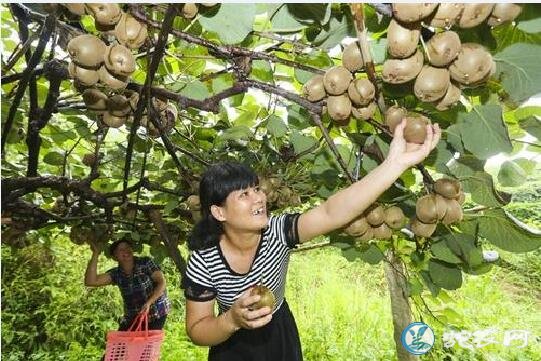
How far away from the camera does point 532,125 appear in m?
1.04

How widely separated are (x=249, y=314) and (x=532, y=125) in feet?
2.50

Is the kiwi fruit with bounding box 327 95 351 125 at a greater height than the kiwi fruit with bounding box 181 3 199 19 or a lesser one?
lesser

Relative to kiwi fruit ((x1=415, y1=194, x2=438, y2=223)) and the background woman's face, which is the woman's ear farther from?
kiwi fruit ((x1=415, y1=194, x2=438, y2=223))

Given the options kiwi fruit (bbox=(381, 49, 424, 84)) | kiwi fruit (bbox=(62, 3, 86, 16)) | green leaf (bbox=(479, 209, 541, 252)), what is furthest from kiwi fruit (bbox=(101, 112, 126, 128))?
green leaf (bbox=(479, 209, 541, 252))

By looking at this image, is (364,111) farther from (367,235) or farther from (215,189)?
(215,189)

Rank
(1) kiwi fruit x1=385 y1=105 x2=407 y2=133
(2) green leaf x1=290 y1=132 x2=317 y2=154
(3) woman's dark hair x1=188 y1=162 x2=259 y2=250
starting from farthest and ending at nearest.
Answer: (2) green leaf x1=290 y1=132 x2=317 y2=154
(3) woman's dark hair x1=188 y1=162 x2=259 y2=250
(1) kiwi fruit x1=385 y1=105 x2=407 y2=133

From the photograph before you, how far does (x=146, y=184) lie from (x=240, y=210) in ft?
2.74

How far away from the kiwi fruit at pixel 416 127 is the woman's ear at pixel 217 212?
0.78 m

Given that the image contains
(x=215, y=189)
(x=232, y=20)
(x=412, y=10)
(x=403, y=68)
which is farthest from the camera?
(x=215, y=189)

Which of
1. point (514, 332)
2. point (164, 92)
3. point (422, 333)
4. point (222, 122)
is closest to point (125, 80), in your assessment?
point (164, 92)

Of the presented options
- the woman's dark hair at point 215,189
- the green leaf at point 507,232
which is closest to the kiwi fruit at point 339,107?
the green leaf at point 507,232

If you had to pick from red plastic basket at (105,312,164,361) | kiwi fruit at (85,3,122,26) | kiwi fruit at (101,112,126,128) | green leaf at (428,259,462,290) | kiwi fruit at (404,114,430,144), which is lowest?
red plastic basket at (105,312,164,361)

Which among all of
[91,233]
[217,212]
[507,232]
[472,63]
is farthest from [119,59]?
[91,233]

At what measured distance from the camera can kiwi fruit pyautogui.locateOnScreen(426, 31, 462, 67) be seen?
759mm
